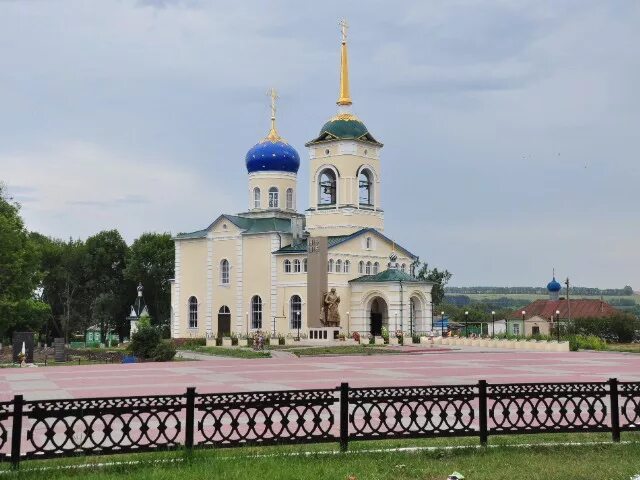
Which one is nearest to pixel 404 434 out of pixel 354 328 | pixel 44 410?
pixel 44 410

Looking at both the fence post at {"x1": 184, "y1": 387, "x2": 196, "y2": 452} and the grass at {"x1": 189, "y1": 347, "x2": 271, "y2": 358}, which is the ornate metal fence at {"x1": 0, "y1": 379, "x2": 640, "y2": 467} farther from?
the grass at {"x1": 189, "y1": 347, "x2": 271, "y2": 358}

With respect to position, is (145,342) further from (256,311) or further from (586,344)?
(256,311)

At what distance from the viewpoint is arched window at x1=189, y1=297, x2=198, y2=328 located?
6197 centimetres

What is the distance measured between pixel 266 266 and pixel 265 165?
27.1 ft

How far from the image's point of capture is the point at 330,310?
54688mm

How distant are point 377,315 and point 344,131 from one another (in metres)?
13.0

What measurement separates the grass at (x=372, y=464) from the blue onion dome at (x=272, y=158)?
5261 centimetres

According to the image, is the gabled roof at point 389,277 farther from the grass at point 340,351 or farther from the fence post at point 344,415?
the fence post at point 344,415

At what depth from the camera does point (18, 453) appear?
9227 millimetres

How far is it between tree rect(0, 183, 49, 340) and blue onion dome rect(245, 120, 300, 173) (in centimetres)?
1714

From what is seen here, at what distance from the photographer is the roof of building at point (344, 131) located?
200 feet

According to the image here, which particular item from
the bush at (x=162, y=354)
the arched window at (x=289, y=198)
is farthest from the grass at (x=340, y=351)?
the arched window at (x=289, y=198)

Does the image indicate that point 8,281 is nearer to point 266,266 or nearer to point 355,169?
point 266,266

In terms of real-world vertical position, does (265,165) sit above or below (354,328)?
above
